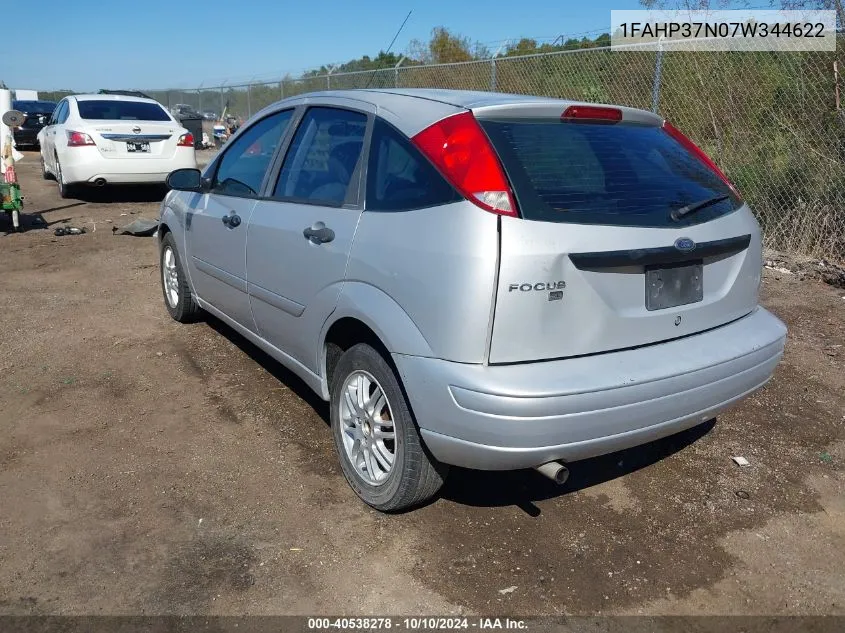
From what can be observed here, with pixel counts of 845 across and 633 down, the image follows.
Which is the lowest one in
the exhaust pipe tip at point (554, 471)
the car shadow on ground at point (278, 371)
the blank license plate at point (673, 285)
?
the car shadow on ground at point (278, 371)

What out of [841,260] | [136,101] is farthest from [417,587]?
[136,101]

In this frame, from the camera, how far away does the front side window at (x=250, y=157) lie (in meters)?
4.15

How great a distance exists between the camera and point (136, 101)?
12.2 metres

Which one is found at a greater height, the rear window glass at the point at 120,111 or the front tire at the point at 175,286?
the rear window glass at the point at 120,111

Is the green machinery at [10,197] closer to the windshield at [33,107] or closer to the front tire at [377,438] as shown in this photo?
the front tire at [377,438]

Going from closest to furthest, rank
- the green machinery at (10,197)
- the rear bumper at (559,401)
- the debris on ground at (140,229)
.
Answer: the rear bumper at (559,401)
the green machinery at (10,197)
the debris on ground at (140,229)

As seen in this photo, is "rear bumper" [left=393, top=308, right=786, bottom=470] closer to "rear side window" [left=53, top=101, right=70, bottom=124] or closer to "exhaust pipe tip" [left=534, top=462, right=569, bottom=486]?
"exhaust pipe tip" [left=534, top=462, right=569, bottom=486]

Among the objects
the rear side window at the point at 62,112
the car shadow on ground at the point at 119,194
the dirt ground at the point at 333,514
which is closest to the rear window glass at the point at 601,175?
the dirt ground at the point at 333,514

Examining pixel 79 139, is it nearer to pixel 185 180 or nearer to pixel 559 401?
pixel 185 180

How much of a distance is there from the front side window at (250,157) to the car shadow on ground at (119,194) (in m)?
8.33

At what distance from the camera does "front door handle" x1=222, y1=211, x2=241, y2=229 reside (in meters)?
4.17

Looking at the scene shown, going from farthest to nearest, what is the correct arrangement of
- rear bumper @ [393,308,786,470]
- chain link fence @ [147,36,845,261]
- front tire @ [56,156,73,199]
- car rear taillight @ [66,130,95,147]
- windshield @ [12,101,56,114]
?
windshield @ [12,101,56,114]
front tire @ [56,156,73,199]
car rear taillight @ [66,130,95,147]
chain link fence @ [147,36,845,261]
rear bumper @ [393,308,786,470]

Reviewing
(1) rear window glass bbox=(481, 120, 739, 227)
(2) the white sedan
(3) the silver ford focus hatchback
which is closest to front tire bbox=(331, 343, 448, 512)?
(3) the silver ford focus hatchback

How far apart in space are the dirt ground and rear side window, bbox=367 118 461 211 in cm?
139
